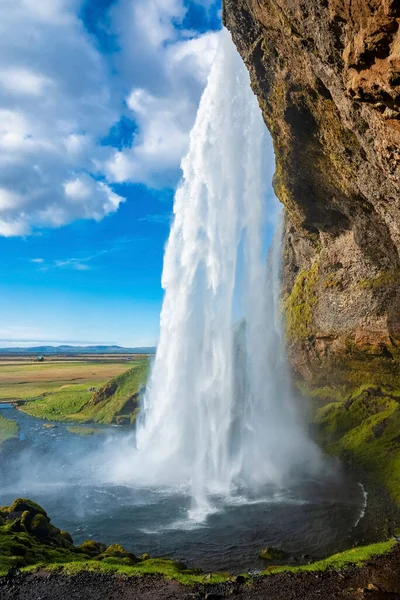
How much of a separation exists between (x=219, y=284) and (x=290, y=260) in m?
20.0

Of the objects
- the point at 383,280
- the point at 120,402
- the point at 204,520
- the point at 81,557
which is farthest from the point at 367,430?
the point at 120,402

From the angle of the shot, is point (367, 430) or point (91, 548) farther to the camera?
point (367, 430)

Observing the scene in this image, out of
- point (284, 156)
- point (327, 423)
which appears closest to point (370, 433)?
point (327, 423)

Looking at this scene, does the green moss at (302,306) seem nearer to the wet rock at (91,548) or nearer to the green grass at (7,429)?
the wet rock at (91,548)

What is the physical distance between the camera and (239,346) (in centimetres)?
5031

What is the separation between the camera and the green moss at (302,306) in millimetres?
45400

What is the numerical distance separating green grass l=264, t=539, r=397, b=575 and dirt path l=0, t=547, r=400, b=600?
2.08 feet

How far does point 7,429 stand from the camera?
5516cm

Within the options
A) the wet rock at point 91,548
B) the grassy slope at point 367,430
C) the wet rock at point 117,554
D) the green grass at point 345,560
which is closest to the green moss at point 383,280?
the grassy slope at point 367,430

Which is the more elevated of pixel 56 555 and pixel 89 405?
pixel 56 555

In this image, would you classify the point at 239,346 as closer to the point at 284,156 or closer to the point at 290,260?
the point at 290,260

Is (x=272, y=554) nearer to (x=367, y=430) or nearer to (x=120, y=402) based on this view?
(x=367, y=430)

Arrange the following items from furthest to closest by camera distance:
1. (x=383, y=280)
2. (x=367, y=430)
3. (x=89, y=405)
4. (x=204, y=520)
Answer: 1. (x=89, y=405)
2. (x=383, y=280)
3. (x=367, y=430)
4. (x=204, y=520)

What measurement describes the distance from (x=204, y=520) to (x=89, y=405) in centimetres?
5196
